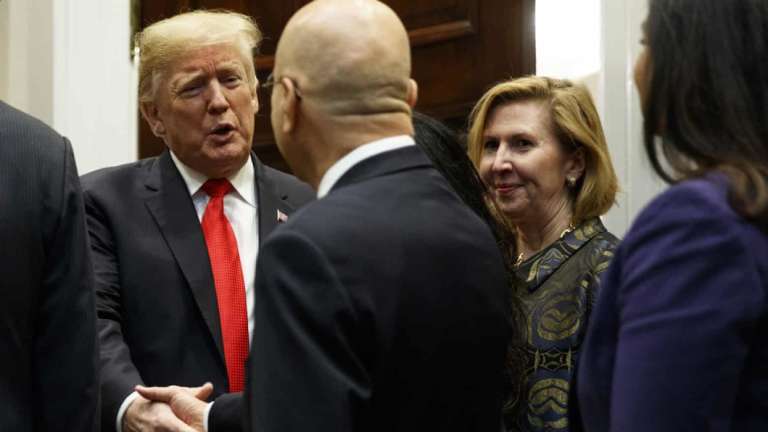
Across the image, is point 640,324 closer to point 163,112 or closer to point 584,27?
point 163,112

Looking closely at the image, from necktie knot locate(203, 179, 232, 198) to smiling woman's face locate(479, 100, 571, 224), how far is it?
0.61 m

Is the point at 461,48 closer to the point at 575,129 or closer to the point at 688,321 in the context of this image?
the point at 575,129

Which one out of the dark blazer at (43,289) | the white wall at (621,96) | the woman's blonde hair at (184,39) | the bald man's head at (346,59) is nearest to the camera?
the bald man's head at (346,59)

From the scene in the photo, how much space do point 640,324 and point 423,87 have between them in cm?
263

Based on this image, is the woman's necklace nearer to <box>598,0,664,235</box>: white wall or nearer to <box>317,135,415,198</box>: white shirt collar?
<box>598,0,664,235</box>: white wall

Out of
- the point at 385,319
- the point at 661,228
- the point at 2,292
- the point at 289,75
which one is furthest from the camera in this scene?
the point at 2,292

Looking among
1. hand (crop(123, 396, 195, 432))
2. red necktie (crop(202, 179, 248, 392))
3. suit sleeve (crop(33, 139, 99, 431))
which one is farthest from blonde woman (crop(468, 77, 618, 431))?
suit sleeve (crop(33, 139, 99, 431))

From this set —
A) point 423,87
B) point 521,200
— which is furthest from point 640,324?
point 423,87

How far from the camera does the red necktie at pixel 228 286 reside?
288cm

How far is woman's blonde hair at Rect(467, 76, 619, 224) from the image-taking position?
3.09 meters

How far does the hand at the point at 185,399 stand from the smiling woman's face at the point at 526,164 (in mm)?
864

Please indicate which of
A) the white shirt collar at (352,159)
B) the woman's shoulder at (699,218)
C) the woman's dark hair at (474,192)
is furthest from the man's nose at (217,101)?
the woman's shoulder at (699,218)

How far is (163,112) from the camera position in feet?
10.4

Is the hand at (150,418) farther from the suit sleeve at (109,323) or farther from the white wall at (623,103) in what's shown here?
the white wall at (623,103)
